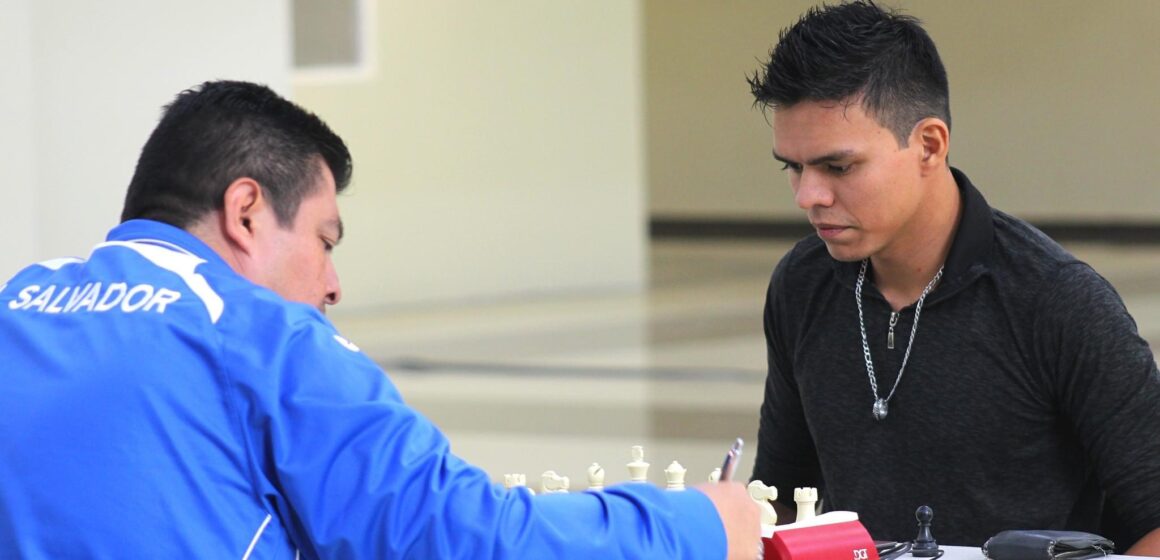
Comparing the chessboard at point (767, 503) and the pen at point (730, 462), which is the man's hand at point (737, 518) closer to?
the pen at point (730, 462)

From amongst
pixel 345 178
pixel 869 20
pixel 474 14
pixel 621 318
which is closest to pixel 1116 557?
pixel 869 20

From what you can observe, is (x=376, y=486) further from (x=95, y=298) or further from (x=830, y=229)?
(x=830, y=229)

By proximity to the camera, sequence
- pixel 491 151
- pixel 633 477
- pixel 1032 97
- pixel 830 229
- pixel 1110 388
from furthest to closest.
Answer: pixel 1032 97
pixel 491 151
pixel 830 229
pixel 1110 388
pixel 633 477

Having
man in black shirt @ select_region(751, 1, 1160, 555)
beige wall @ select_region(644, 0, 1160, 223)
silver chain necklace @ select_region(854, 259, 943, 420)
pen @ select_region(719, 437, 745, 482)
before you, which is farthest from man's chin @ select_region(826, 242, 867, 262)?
beige wall @ select_region(644, 0, 1160, 223)

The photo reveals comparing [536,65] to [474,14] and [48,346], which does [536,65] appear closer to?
[474,14]

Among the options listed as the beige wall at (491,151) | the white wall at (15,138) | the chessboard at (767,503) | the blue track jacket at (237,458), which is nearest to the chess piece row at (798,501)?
the chessboard at (767,503)

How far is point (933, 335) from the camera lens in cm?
246

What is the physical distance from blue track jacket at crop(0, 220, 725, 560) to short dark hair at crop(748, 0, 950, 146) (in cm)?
92

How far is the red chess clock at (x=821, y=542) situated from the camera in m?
1.79

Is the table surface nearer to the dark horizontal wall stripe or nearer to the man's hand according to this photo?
the man's hand

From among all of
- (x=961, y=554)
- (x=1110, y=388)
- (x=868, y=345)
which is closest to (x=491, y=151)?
(x=868, y=345)

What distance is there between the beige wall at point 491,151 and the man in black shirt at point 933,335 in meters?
8.28

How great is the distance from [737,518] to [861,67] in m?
0.91

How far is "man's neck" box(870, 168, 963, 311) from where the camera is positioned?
2414 millimetres
